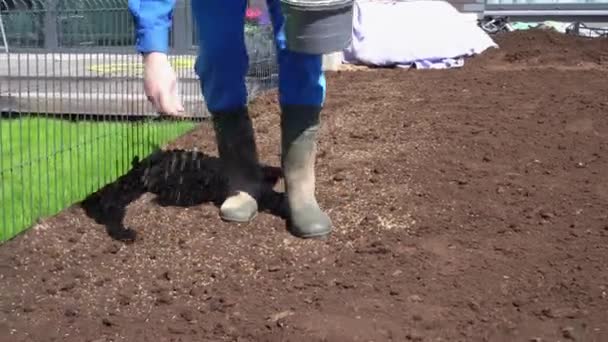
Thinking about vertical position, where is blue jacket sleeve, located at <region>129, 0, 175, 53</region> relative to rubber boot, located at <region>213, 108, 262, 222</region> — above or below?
above

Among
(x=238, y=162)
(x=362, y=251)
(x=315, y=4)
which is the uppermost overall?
(x=315, y=4)

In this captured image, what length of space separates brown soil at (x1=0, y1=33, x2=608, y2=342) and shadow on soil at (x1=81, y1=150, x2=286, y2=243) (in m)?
0.01

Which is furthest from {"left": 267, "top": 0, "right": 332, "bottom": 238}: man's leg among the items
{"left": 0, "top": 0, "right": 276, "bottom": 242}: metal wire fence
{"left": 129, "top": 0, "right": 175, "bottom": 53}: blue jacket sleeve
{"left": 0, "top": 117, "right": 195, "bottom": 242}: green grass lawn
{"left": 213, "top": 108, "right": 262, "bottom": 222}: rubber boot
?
{"left": 0, "top": 0, "right": 276, "bottom": 242}: metal wire fence

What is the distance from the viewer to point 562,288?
132 inches

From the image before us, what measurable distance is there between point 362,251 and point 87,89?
3.97m

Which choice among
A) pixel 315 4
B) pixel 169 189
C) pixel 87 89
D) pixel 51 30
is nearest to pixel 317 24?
pixel 315 4

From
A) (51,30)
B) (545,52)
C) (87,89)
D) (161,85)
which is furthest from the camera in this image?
(545,52)

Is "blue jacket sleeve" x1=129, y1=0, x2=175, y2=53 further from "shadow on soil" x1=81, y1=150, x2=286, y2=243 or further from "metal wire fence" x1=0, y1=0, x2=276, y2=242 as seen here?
"metal wire fence" x1=0, y1=0, x2=276, y2=242

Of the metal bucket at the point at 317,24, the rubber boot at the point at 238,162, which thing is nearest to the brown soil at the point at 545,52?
the rubber boot at the point at 238,162

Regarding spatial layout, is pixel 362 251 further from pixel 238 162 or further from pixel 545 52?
pixel 545 52

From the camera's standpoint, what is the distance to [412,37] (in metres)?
9.63

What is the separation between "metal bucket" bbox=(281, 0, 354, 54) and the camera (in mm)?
3508

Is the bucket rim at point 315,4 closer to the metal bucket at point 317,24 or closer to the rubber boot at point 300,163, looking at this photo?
the metal bucket at point 317,24

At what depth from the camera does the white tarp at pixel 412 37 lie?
9508mm
